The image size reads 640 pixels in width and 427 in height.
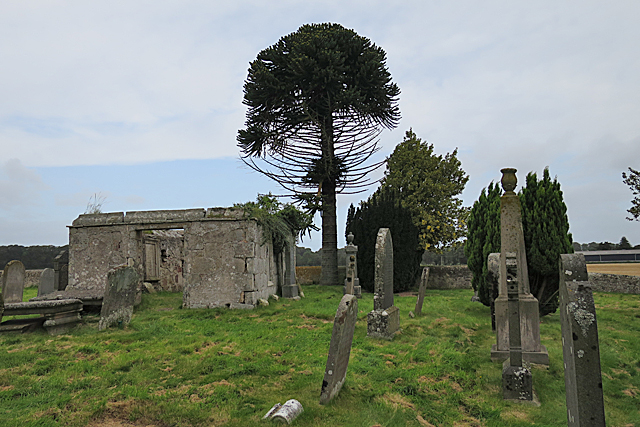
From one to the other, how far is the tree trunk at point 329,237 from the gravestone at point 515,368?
16.0 meters

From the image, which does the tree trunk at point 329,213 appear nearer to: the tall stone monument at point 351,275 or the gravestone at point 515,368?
the tall stone monument at point 351,275

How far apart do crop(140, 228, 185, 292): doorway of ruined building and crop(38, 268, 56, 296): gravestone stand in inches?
127

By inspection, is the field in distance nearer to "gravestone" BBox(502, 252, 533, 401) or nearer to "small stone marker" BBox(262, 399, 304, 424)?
"gravestone" BBox(502, 252, 533, 401)

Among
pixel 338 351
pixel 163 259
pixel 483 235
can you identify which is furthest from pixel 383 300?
pixel 163 259

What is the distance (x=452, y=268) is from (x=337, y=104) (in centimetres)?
1065

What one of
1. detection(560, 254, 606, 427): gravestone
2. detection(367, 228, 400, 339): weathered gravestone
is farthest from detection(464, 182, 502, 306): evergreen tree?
detection(560, 254, 606, 427): gravestone

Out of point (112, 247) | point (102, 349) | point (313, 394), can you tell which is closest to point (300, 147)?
point (112, 247)

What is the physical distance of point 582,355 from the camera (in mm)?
2396

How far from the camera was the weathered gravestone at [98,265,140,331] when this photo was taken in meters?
8.38

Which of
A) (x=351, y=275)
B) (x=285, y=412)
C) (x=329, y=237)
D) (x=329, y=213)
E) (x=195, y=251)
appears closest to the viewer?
(x=285, y=412)

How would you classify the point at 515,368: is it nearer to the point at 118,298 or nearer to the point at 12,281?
the point at 118,298

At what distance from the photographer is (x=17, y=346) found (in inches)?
279

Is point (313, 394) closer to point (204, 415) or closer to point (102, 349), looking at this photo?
point (204, 415)

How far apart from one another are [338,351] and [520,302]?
368cm
